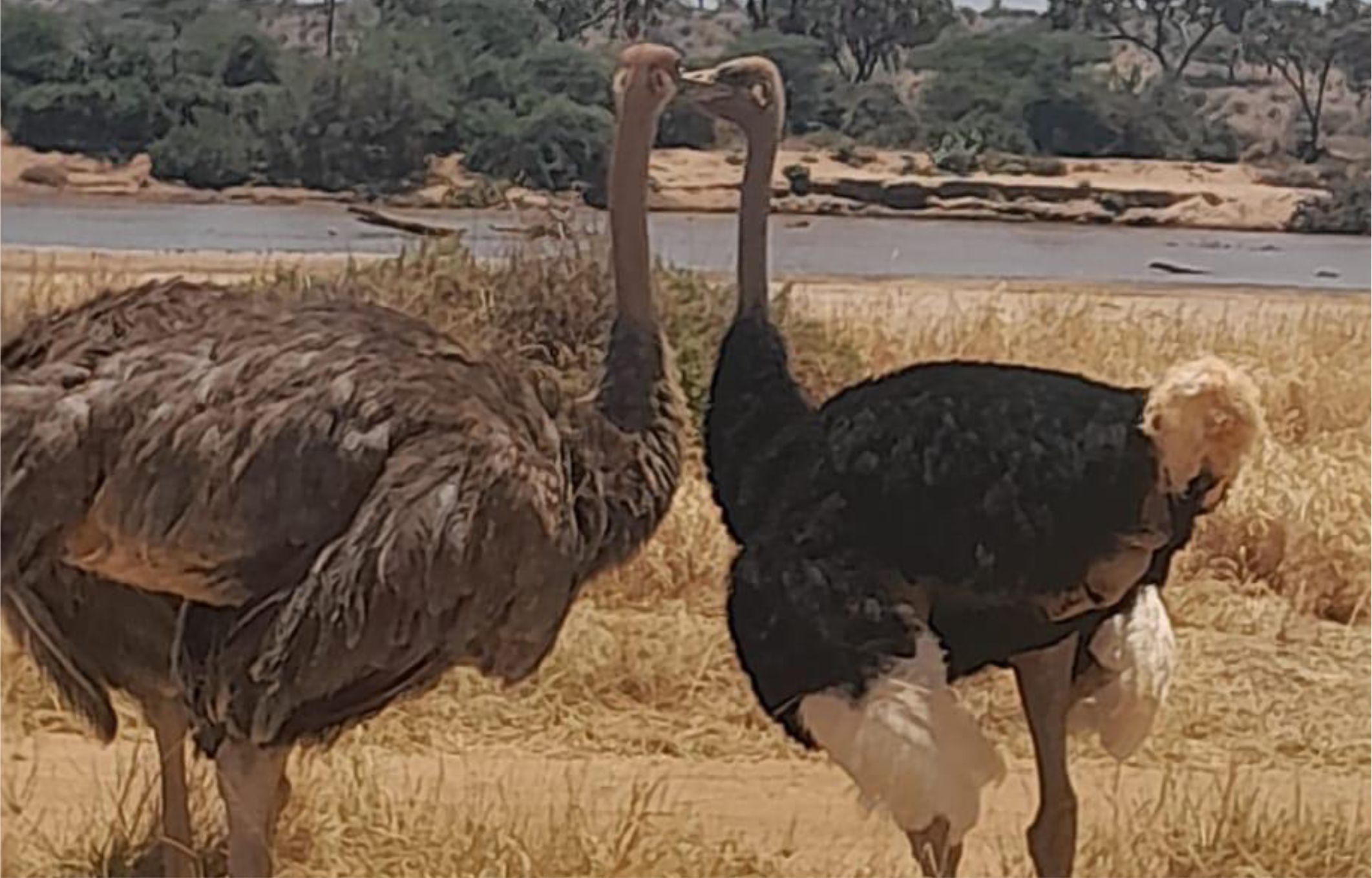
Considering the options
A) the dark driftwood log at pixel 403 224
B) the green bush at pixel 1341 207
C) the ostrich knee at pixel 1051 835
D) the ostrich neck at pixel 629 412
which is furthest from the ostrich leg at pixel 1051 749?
the dark driftwood log at pixel 403 224

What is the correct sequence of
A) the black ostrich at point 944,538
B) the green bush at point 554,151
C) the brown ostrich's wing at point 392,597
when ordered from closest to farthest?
the brown ostrich's wing at point 392,597 → the black ostrich at point 944,538 → the green bush at point 554,151

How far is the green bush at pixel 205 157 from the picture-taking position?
2.82m

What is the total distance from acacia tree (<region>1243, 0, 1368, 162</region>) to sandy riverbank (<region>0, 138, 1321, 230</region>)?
0.37ft

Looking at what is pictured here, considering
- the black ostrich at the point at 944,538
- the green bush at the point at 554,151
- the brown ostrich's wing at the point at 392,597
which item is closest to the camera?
Answer: the brown ostrich's wing at the point at 392,597

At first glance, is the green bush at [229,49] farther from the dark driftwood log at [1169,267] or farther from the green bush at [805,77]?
the dark driftwood log at [1169,267]

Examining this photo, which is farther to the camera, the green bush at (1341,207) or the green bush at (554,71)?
the green bush at (1341,207)

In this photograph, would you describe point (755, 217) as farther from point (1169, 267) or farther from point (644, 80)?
point (1169, 267)

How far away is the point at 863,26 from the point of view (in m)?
2.85

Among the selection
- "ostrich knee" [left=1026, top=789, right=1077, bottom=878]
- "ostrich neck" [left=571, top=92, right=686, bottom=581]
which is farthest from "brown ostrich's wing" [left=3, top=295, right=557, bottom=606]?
"ostrich knee" [left=1026, top=789, right=1077, bottom=878]

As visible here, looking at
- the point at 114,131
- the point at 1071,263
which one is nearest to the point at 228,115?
the point at 114,131

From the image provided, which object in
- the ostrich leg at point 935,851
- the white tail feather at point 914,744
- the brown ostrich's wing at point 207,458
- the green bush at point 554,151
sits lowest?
the ostrich leg at point 935,851

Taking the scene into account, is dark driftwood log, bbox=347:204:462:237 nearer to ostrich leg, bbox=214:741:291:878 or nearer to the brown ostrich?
the brown ostrich

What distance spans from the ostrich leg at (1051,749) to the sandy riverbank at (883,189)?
1.58ft

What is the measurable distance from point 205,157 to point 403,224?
0.23 m
